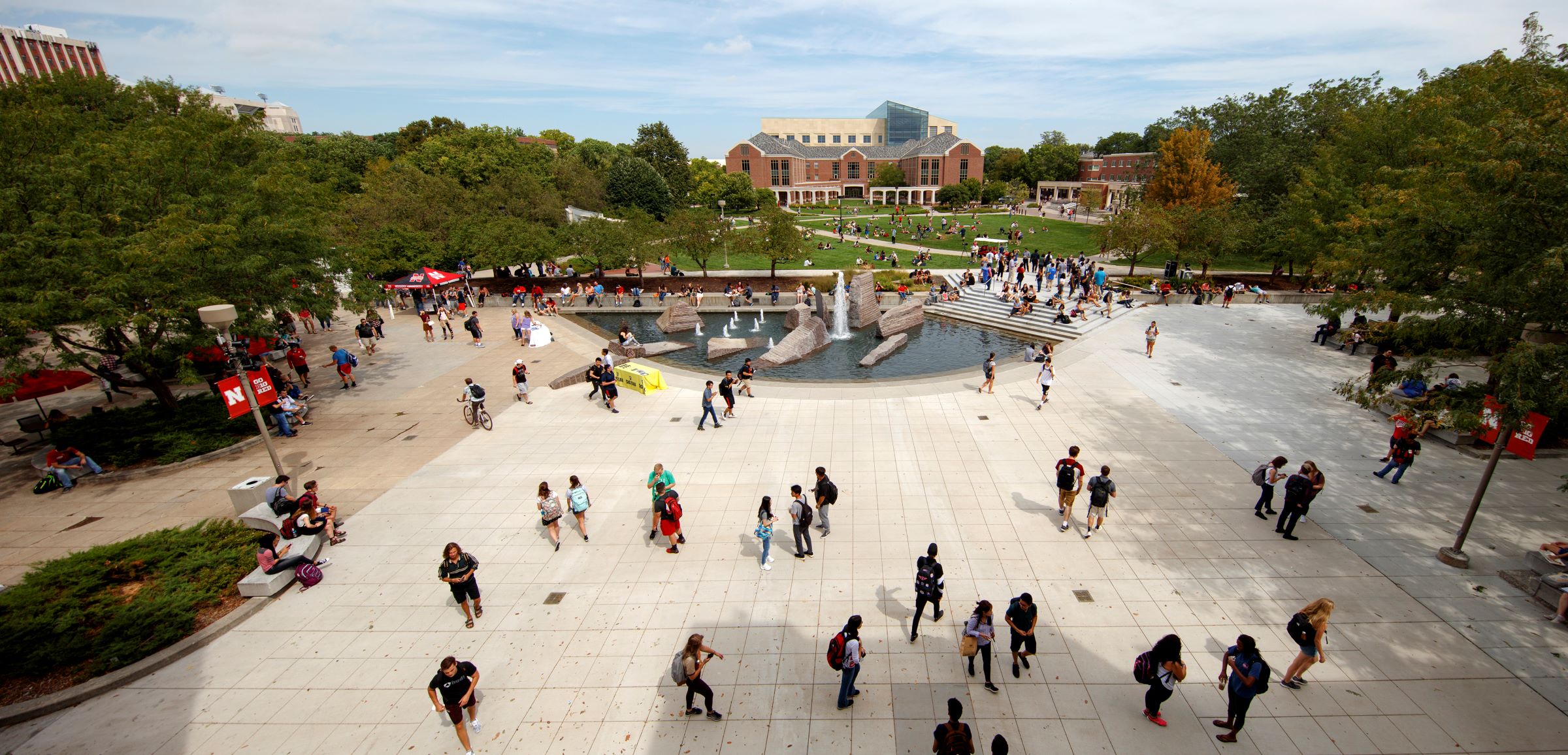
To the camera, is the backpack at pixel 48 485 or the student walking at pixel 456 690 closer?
the student walking at pixel 456 690

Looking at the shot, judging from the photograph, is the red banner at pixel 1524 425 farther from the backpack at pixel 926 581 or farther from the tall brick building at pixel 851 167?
the tall brick building at pixel 851 167

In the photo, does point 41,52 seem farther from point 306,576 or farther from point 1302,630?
point 1302,630

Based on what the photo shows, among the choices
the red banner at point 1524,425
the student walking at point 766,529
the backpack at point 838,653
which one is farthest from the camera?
the student walking at point 766,529

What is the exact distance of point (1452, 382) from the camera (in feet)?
47.5

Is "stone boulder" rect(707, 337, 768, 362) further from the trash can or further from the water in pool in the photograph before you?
the trash can

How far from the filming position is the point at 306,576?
32.2ft

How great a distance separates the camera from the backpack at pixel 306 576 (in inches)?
387

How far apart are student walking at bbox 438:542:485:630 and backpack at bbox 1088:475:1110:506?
976 cm

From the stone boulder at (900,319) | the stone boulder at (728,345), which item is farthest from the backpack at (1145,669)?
the stone boulder at (900,319)

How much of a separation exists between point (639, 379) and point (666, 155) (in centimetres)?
7894

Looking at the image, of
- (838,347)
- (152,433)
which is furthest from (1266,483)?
(152,433)

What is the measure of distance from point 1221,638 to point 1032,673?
2.82m

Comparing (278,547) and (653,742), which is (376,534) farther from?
(653,742)

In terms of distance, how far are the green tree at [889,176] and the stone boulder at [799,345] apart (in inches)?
3402
